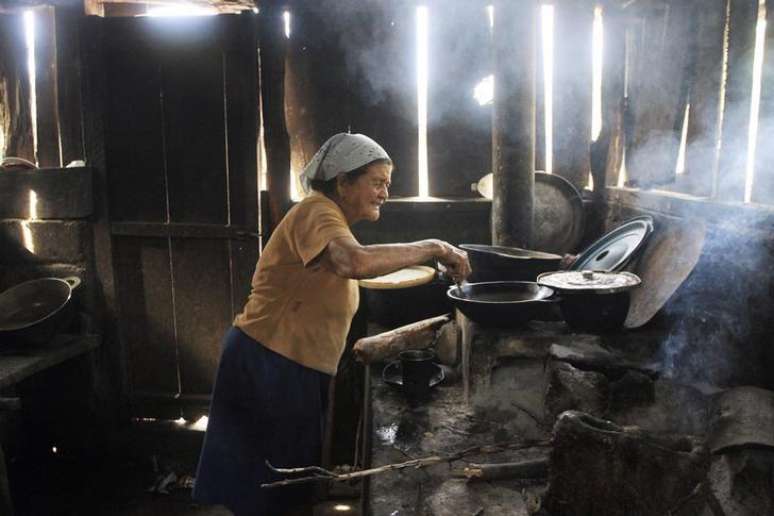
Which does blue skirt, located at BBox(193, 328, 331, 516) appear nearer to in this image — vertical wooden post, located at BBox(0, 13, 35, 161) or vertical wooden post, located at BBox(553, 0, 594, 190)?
vertical wooden post, located at BBox(553, 0, 594, 190)

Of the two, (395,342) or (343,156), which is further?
(395,342)

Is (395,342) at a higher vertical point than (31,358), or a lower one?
higher

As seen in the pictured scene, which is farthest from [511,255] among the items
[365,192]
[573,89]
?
[573,89]

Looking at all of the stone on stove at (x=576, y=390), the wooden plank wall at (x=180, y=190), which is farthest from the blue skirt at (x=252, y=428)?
the wooden plank wall at (x=180, y=190)

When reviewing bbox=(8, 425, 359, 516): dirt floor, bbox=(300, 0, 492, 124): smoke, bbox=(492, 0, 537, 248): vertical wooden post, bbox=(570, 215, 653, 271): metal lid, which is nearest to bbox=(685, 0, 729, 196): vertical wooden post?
bbox=(570, 215, 653, 271): metal lid

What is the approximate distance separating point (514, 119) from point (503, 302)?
68.0 inches

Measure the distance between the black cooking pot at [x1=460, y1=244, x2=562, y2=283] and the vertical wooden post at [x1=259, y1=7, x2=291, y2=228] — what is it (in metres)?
2.17

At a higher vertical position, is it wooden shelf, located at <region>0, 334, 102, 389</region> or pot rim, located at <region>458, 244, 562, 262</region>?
pot rim, located at <region>458, 244, 562, 262</region>

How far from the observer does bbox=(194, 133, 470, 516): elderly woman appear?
3209mm

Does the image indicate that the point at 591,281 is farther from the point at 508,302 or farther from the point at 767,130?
the point at 767,130

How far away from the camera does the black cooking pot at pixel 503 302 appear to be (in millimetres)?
3607

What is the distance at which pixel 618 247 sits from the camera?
4.37m

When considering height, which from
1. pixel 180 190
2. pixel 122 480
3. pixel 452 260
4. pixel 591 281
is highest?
pixel 180 190

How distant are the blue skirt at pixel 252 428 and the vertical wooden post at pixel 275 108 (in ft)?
8.61
